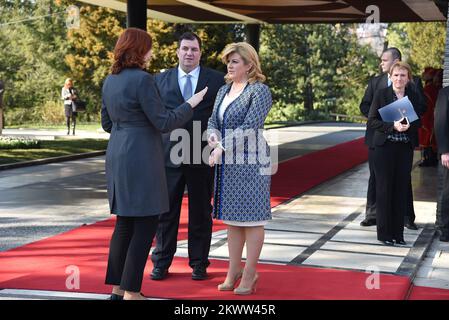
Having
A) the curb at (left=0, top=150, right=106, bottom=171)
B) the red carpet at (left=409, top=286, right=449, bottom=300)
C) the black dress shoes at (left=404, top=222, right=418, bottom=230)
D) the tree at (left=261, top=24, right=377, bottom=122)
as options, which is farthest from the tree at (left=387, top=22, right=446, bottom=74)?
the red carpet at (left=409, top=286, right=449, bottom=300)

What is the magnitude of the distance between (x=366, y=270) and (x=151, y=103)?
2.69m

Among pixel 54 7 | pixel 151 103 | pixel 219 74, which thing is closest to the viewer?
pixel 151 103

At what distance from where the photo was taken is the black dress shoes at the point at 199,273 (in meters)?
6.37

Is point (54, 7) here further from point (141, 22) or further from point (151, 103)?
point (151, 103)

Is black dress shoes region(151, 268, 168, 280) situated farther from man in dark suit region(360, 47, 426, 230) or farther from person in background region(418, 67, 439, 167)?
person in background region(418, 67, 439, 167)

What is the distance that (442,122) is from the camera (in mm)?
7977

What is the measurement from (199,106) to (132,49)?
1288 millimetres

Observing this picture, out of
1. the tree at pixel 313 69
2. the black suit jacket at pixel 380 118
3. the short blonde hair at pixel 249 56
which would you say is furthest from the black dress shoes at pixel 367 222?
the tree at pixel 313 69

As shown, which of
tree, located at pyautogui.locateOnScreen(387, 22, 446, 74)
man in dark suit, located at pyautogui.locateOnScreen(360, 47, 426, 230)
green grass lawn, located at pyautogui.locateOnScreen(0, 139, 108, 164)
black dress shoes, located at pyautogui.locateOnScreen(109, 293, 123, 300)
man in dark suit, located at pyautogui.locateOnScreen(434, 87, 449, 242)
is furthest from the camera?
tree, located at pyautogui.locateOnScreen(387, 22, 446, 74)

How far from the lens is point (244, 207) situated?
5.85 meters

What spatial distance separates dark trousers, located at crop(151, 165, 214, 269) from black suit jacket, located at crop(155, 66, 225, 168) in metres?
0.10

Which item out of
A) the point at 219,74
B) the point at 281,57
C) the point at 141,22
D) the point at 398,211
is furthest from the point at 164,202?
the point at 281,57

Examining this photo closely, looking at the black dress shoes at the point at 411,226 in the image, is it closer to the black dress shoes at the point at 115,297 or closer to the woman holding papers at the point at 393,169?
the woman holding papers at the point at 393,169

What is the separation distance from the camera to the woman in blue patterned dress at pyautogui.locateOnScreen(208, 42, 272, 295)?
577 cm
